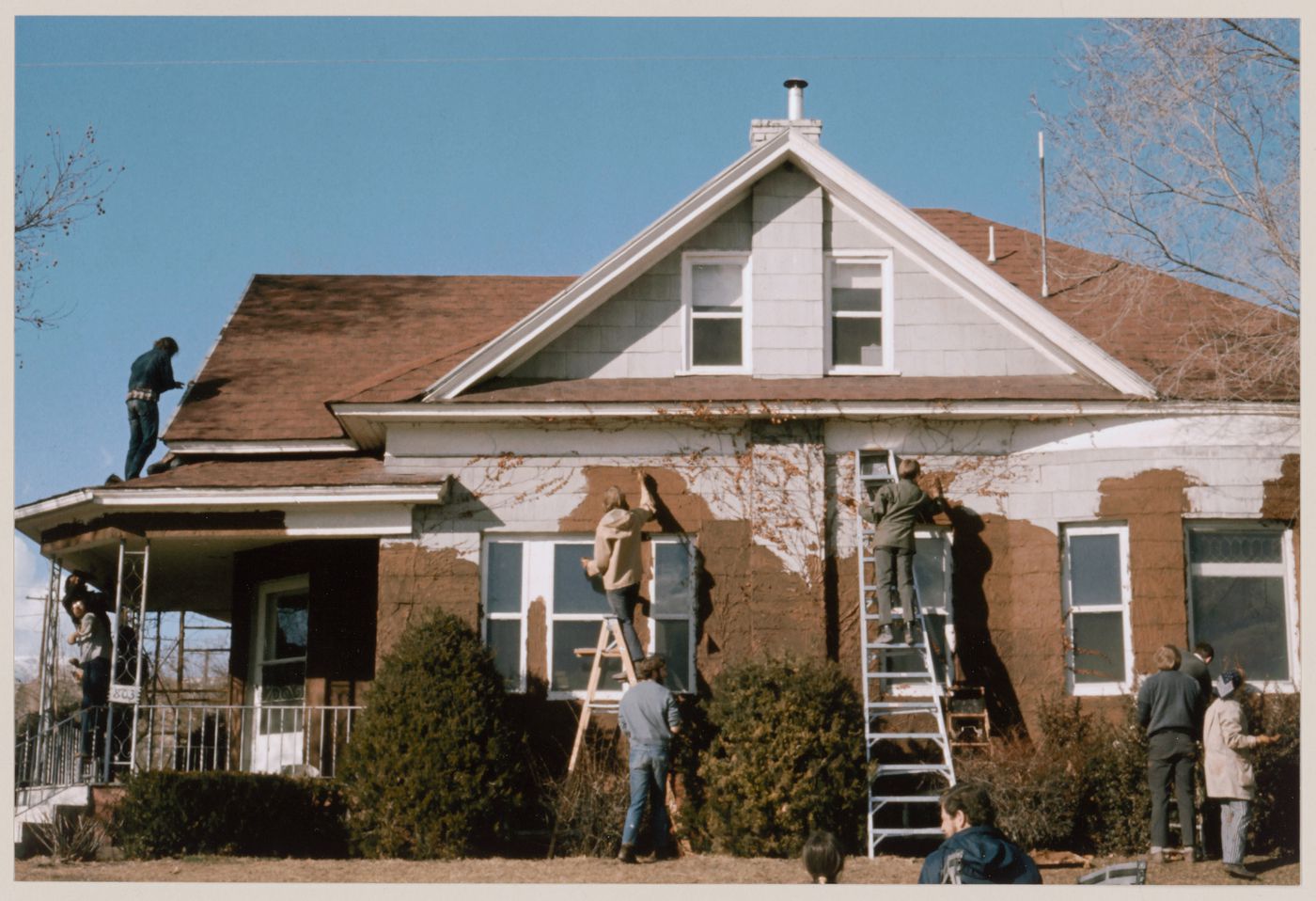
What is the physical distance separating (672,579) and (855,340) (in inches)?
128

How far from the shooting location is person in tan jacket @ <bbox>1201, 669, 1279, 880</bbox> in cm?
1355

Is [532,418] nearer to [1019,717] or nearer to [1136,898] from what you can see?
[1019,717]

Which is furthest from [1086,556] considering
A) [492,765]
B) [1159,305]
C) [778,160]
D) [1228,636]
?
[492,765]

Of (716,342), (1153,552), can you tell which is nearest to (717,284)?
(716,342)

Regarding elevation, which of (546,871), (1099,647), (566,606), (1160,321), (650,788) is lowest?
(546,871)

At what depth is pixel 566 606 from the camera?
17188 millimetres

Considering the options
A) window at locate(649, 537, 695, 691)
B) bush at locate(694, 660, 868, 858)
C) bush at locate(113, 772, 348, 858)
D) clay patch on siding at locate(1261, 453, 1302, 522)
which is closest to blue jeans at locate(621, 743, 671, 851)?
bush at locate(694, 660, 868, 858)

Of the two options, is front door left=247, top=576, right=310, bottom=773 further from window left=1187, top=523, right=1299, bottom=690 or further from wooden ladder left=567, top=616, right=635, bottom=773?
window left=1187, top=523, right=1299, bottom=690

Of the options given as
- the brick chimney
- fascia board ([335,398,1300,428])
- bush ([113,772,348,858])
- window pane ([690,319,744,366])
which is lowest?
bush ([113,772,348,858])

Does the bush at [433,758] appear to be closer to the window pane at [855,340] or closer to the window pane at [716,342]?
the window pane at [716,342]

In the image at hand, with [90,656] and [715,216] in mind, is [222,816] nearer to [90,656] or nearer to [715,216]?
[90,656]

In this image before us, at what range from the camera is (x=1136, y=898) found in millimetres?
11461

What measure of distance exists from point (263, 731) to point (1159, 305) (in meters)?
11.1

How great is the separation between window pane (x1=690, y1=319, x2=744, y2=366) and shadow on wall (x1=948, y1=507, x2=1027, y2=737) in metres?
2.88
